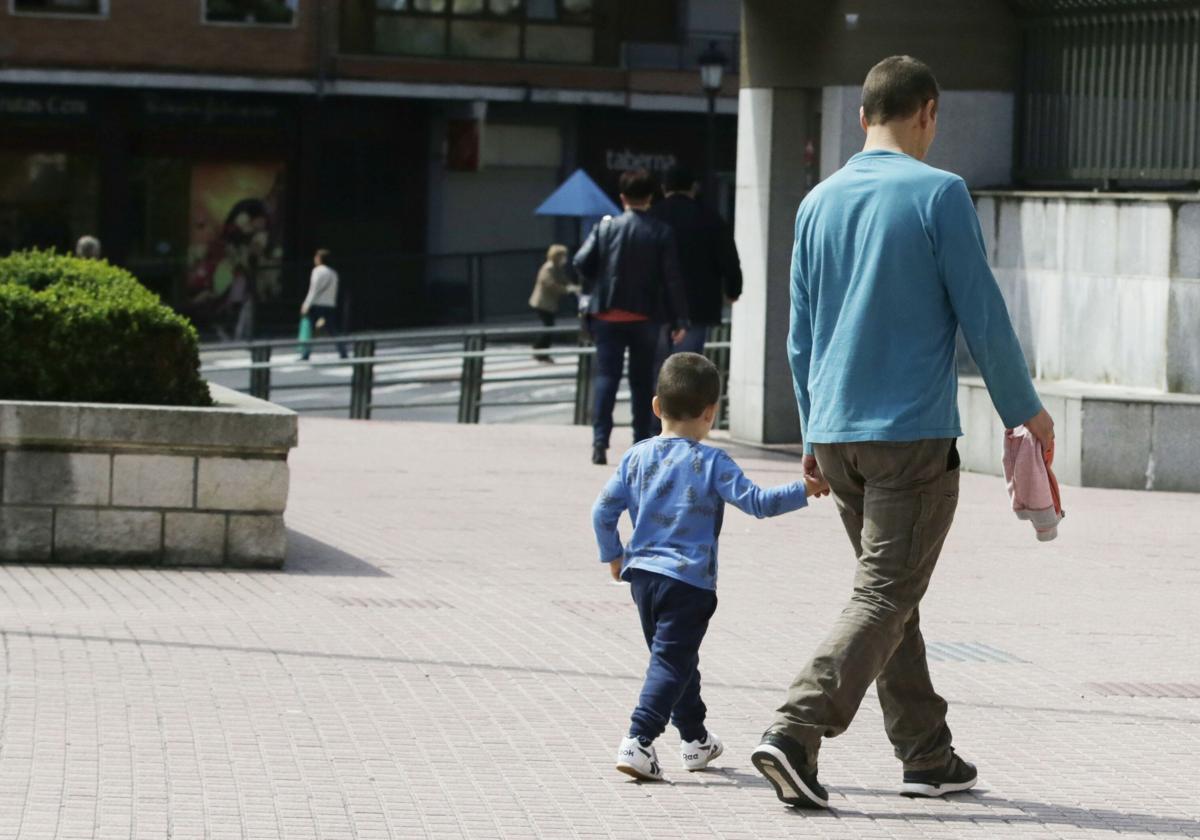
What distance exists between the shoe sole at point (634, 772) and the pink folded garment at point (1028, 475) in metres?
1.14

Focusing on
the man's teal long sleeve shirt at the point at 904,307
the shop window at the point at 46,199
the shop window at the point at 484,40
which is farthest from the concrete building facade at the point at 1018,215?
the shop window at the point at 484,40

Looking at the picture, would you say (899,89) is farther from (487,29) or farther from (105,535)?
(487,29)

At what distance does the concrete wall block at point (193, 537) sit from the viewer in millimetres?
8992

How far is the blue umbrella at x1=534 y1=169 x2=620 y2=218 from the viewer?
36062mm

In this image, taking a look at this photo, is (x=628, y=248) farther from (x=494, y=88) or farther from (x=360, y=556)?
(x=494, y=88)

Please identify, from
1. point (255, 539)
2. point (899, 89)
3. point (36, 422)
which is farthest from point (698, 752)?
point (36, 422)

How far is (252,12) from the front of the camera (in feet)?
128

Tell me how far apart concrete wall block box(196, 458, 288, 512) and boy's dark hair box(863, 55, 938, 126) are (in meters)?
4.29

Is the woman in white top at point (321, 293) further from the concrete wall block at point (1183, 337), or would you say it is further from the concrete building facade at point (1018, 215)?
the concrete wall block at point (1183, 337)

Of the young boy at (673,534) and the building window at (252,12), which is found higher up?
the building window at (252,12)

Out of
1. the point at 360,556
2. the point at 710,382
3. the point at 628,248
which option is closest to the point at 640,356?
the point at 628,248

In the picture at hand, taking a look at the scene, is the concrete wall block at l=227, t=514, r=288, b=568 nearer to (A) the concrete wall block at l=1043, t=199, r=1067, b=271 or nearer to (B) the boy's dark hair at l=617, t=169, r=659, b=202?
(B) the boy's dark hair at l=617, t=169, r=659, b=202

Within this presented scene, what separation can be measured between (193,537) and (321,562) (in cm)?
63

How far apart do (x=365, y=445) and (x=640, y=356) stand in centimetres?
337
